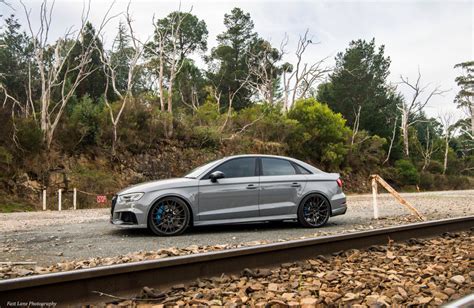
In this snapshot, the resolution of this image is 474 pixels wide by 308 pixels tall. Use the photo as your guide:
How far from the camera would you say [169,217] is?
26.7 ft

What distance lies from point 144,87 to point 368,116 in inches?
1151

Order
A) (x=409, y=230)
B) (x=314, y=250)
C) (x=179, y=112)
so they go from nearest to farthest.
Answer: (x=314, y=250) < (x=409, y=230) < (x=179, y=112)

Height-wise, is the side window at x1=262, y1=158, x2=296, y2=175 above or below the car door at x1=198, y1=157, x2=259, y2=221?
above

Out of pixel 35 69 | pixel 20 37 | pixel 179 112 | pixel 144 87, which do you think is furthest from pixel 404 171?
pixel 20 37

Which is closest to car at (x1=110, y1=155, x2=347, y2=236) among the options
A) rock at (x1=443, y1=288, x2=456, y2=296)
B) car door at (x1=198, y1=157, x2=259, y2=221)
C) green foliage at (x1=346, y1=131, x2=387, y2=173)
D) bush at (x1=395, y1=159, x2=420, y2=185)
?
car door at (x1=198, y1=157, x2=259, y2=221)

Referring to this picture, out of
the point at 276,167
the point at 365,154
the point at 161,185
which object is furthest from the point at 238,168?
the point at 365,154

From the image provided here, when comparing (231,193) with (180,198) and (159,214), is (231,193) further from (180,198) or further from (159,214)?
(159,214)

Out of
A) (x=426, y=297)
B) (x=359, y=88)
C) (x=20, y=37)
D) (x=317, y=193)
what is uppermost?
(x=20, y=37)

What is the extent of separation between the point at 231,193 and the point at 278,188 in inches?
39.9

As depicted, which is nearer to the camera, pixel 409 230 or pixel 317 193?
pixel 409 230

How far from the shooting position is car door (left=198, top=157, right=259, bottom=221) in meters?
8.35

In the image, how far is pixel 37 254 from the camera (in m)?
6.44

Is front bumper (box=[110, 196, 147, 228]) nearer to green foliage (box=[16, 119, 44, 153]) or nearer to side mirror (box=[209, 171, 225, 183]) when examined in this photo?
side mirror (box=[209, 171, 225, 183])

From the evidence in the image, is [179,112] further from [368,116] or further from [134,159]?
[368,116]
